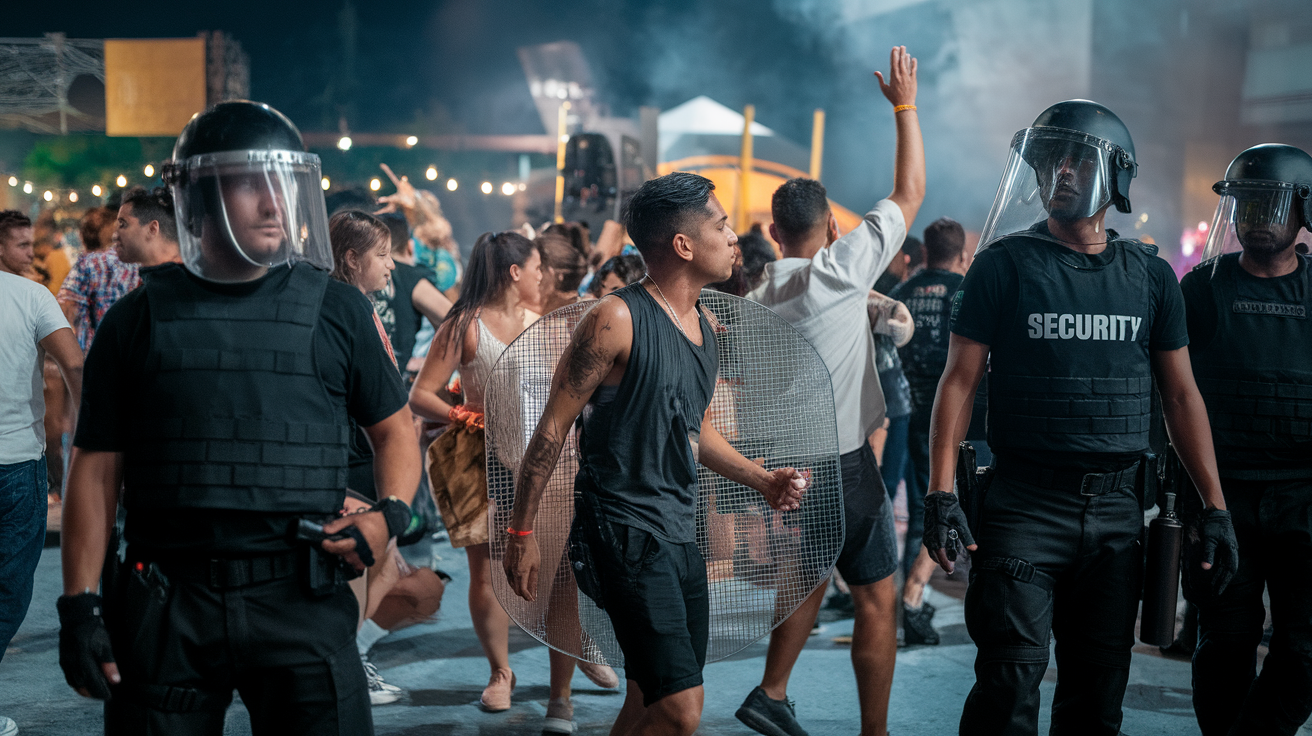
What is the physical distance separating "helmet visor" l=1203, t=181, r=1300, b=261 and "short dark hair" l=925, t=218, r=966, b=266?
2373 millimetres

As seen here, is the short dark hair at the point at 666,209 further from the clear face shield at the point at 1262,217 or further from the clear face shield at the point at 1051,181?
the clear face shield at the point at 1262,217

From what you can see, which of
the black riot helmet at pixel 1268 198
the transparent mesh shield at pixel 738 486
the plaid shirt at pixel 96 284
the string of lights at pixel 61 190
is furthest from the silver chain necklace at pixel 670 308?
the string of lights at pixel 61 190

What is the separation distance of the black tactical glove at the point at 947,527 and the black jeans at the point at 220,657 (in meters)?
1.59

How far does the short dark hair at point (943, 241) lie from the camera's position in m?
5.99

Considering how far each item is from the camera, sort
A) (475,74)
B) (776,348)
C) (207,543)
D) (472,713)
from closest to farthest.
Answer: (207,543), (776,348), (472,713), (475,74)

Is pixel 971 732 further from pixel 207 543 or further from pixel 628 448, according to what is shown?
pixel 207 543

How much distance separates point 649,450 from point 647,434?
0.14 feet

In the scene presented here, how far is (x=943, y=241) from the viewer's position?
600 centimetres

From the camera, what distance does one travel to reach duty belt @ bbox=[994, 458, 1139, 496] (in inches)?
116

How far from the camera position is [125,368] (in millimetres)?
2059

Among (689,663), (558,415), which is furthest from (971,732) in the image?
(558,415)

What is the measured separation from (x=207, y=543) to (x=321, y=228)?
0.72 m

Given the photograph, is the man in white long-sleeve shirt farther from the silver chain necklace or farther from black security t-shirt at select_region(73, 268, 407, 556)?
black security t-shirt at select_region(73, 268, 407, 556)

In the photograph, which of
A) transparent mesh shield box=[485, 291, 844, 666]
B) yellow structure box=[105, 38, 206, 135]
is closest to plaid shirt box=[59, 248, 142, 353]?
transparent mesh shield box=[485, 291, 844, 666]
